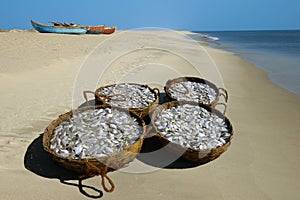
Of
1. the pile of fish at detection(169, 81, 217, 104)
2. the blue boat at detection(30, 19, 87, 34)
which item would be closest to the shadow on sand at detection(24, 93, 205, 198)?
the pile of fish at detection(169, 81, 217, 104)

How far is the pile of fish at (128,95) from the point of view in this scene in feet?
11.7

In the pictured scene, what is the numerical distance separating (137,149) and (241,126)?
220cm

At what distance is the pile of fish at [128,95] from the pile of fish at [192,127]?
0.48 metres

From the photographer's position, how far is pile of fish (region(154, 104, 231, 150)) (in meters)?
2.70

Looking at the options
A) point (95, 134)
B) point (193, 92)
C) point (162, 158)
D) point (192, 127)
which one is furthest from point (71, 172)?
point (193, 92)

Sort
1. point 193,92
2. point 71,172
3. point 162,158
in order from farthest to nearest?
point 193,92, point 162,158, point 71,172

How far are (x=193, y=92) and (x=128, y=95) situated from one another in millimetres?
1267

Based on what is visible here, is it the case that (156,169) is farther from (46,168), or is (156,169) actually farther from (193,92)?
(193,92)

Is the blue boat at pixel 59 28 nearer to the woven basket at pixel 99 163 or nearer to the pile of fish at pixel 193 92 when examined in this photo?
the pile of fish at pixel 193 92

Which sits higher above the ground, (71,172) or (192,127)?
(192,127)

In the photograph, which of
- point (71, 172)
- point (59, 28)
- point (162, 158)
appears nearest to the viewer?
point (71, 172)

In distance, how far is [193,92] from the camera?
4.14m

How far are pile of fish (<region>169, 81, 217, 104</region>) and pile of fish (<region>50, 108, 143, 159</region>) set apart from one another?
4.08ft

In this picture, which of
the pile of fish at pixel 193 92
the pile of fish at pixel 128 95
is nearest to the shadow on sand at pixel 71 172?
the pile of fish at pixel 128 95
